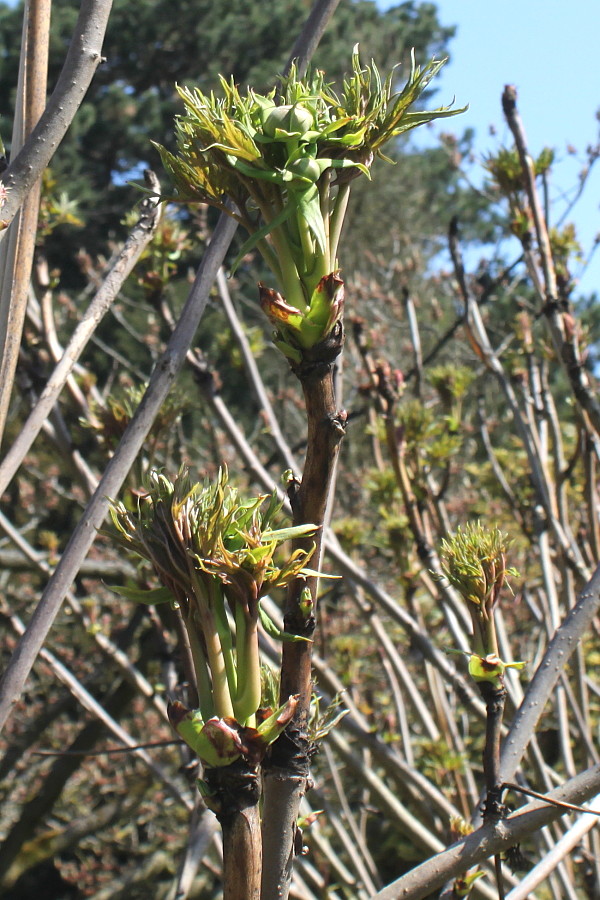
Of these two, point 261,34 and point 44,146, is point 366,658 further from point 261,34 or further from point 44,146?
point 261,34

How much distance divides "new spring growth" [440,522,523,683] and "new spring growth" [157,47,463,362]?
41 centimetres

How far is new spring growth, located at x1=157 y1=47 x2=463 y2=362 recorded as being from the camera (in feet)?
2.07

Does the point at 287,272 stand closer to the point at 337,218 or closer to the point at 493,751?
the point at 337,218

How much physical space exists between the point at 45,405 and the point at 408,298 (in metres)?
1.89

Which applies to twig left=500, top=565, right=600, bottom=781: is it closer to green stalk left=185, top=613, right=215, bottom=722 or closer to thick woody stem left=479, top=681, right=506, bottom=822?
thick woody stem left=479, top=681, right=506, bottom=822

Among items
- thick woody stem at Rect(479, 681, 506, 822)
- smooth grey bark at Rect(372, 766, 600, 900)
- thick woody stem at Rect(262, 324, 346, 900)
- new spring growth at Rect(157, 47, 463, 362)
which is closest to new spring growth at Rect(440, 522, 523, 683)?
thick woody stem at Rect(479, 681, 506, 822)

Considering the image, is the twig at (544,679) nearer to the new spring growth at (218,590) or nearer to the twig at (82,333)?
the new spring growth at (218,590)

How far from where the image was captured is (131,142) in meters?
10.1

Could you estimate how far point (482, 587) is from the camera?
92 centimetres

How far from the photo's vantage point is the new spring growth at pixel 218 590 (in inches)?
25.2

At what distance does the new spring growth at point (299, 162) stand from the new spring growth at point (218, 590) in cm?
15

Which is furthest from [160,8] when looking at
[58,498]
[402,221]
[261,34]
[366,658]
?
[366,658]

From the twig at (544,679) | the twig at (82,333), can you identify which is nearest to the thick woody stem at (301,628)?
the twig at (544,679)

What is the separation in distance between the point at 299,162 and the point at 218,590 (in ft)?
1.15
